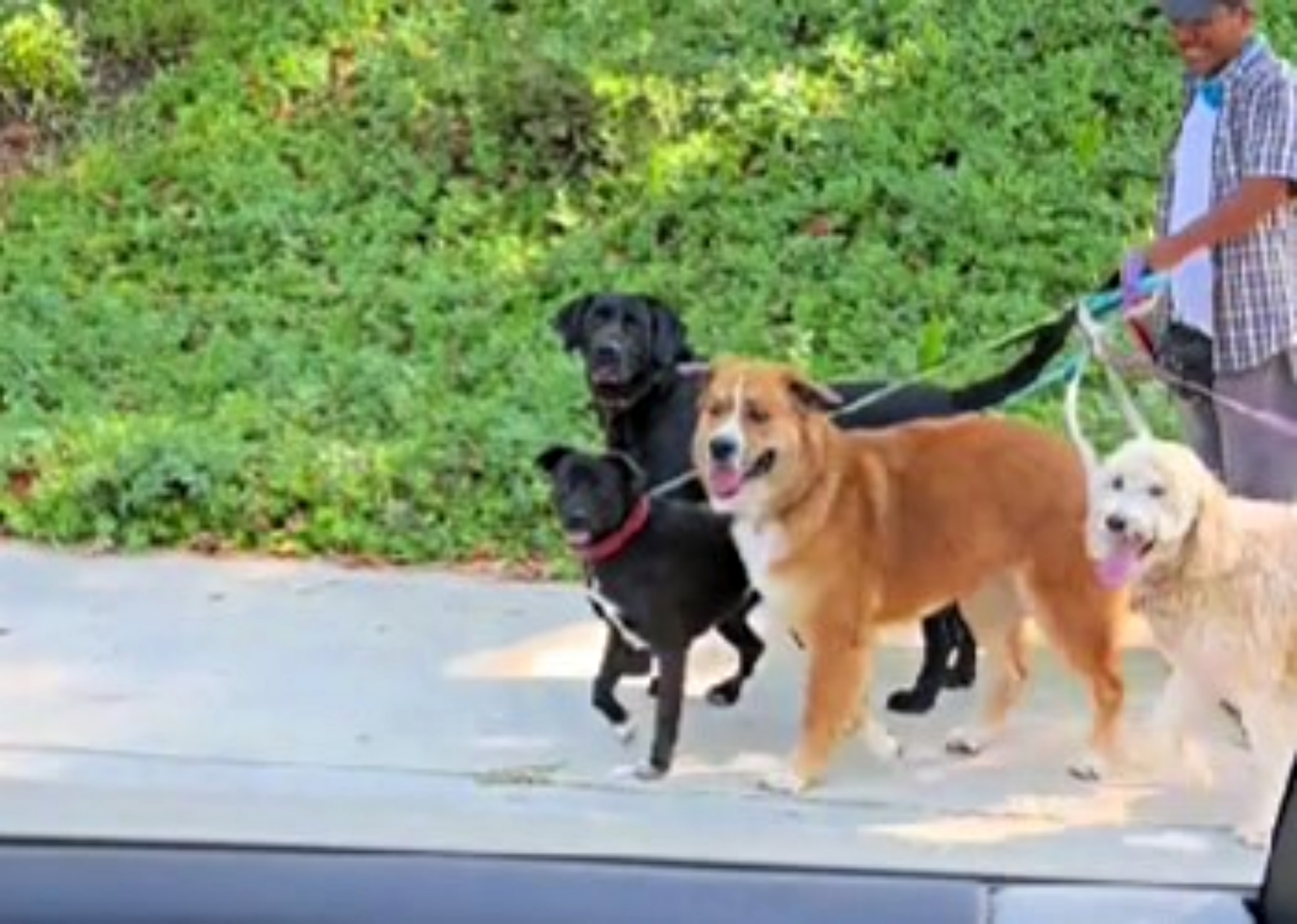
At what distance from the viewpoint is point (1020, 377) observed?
5363 millimetres

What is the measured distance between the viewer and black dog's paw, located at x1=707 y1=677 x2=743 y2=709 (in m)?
5.29

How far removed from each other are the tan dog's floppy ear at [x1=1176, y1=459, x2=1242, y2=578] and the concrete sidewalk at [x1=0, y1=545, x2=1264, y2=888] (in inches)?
18.4

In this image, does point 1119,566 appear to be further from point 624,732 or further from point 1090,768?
point 624,732

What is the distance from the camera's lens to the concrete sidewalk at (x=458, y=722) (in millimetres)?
4523

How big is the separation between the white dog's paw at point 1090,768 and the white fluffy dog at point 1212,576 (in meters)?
0.39

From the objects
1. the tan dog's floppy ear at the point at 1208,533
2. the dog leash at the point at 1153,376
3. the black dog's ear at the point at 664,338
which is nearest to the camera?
Result: the tan dog's floppy ear at the point at 1208,533

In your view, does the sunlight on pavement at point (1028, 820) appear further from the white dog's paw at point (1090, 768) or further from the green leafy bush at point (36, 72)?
the green leafy bush at point (36, 72)

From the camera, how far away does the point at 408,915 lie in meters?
1.63

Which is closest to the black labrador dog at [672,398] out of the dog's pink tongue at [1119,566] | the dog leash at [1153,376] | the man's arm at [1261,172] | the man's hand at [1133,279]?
the dog leash at [1153,376]

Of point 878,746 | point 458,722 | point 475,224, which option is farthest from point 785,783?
point 475,224

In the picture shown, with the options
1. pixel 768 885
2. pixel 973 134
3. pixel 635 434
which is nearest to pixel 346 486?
pixel 635 434

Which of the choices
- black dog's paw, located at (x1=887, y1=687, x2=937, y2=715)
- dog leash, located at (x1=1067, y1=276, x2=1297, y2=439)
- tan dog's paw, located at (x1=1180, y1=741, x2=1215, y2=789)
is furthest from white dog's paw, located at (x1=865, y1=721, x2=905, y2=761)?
dog leash, located at (x1=1067, y1=276, x2=1297, y2=439)

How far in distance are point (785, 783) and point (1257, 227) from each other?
1.37 metres

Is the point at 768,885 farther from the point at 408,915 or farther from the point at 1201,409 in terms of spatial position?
the point at 1201,409
